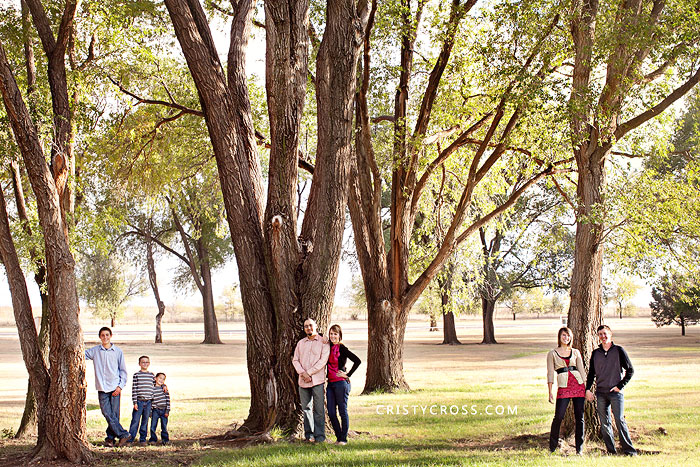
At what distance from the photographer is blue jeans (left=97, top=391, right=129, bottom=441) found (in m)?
9.41

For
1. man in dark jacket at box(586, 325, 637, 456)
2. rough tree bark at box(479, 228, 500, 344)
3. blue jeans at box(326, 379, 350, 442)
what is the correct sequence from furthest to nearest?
1. rough tree bark at box(479, 228, 500, 344)
2. blue jeans at box(326, 379, 350, 442)
3. man in dark jacket at box(586, 325, 637, 456)

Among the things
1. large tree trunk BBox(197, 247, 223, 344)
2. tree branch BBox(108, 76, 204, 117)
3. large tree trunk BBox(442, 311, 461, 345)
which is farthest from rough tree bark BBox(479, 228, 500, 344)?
tree branch BBox(108, 76, 204, 117)

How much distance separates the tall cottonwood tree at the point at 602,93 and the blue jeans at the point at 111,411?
6409mm

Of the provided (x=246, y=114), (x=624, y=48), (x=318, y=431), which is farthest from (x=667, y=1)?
(x=318, y=431)

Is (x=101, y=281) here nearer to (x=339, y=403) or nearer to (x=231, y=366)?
(x=231, y=366)

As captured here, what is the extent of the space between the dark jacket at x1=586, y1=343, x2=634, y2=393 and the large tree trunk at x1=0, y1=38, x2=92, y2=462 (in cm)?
650

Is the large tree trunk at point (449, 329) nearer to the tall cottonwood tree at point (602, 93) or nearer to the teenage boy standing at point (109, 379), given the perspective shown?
the tall cottonwood tree at point (602, 93)

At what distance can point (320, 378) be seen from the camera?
880 centimetres

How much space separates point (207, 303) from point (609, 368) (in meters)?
36.7

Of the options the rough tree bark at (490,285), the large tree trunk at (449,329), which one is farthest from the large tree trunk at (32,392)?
the large tree trunk at (449,329)

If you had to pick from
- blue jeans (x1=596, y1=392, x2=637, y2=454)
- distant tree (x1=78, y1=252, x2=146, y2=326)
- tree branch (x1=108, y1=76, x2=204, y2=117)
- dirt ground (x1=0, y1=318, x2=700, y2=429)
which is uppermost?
tree branch (x1=108, y1=76, x2=204, y2=117)

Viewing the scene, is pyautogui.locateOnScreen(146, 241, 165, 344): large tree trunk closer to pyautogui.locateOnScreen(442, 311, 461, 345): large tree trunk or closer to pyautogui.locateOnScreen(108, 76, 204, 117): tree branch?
pyautogui.locateOnScreen(442, 311, 461, 345): large tree trunk

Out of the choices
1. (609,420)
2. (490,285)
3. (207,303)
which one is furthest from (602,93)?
(207,303)

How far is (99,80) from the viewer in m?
11.6
